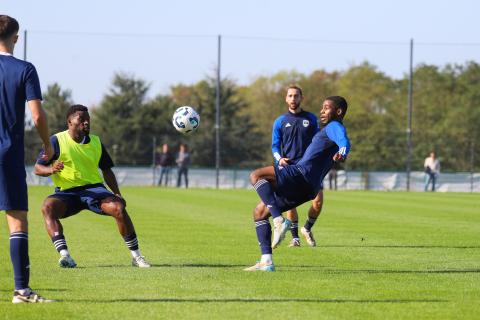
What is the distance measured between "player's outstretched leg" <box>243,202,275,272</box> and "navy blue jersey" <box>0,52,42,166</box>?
3.39 metres

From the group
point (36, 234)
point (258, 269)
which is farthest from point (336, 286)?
point (36, 234)

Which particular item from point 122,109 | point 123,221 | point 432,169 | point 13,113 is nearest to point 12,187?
point 13,113

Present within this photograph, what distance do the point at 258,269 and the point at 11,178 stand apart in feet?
11.2

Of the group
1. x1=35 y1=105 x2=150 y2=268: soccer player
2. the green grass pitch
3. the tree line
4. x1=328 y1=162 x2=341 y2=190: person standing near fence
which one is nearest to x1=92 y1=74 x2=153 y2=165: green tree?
the tree line

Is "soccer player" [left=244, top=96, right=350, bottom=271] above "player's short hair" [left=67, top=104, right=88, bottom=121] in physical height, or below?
below

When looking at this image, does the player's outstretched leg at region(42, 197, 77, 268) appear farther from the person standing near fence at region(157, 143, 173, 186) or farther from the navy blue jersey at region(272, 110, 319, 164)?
the person standing near fence at region(157, 143, 173, 186)

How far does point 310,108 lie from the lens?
273 ft

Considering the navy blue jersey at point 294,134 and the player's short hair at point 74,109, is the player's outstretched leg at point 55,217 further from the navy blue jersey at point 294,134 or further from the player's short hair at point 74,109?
the navy blue jersey at point 294,134

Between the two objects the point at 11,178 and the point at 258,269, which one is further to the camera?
the point at 258,269

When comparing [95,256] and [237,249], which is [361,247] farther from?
[95,256]

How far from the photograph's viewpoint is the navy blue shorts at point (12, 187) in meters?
7.54

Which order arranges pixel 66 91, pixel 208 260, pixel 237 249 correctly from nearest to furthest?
pixel 208 260
pixel 237 249
pixel 66 91

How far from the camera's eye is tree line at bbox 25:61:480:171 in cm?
4722

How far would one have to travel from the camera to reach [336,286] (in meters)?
8.99
